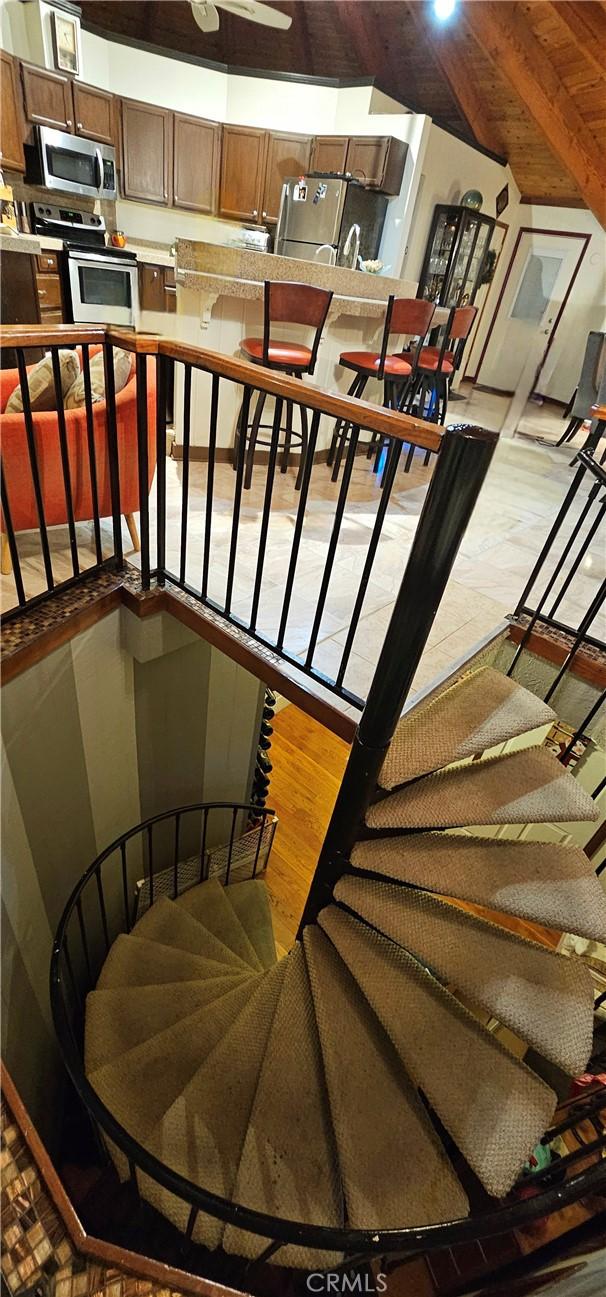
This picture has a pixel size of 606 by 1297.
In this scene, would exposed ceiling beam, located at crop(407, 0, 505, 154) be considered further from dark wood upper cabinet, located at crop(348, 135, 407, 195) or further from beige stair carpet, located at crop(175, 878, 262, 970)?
beige stair carpet, located at crop(175, 878, 262, 970)

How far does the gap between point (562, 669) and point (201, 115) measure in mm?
6109

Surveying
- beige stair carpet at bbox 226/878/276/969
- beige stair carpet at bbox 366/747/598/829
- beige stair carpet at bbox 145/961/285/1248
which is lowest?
beige stair carpet at bbox 226/878/276/969

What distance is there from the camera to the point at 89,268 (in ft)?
15.3

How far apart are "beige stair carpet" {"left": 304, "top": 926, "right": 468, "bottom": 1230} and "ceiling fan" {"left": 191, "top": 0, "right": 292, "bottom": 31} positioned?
14.4 feet

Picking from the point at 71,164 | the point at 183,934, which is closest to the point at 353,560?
the point at 183,934

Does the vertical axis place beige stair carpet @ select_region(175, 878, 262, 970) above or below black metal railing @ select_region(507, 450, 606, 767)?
below

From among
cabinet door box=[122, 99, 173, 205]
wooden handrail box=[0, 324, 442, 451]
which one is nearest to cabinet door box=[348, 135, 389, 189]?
cabinet door box=[122, 99, 173, 205]

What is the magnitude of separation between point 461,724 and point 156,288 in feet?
17.8

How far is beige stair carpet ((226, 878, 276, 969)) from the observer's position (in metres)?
3.17

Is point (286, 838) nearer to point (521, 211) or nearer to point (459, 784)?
point (459, 784)

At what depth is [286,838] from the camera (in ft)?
12.6

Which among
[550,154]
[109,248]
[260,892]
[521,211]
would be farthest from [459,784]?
[521,211]

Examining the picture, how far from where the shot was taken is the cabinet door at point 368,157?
465 cm

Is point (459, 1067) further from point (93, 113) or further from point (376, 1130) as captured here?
point (93, 113)
